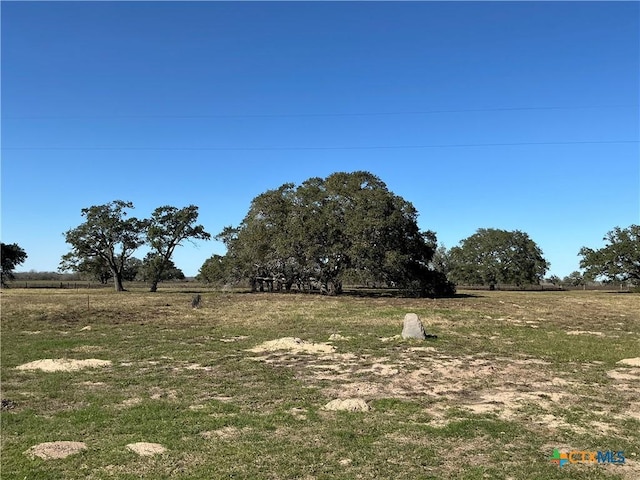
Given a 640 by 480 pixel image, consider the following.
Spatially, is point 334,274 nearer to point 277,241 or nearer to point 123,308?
point 277,241

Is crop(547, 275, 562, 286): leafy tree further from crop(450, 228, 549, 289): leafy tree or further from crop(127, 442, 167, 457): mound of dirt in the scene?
crop(127, 442, 167, 457): mound of dirt

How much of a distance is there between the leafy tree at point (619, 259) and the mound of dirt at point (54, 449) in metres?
60.4

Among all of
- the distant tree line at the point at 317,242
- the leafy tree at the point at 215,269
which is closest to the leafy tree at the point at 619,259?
the distant tree line at the point at 317,242

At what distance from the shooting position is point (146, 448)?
597 centimetres

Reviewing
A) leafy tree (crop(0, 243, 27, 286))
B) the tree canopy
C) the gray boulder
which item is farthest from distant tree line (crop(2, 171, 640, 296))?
the gray boulder

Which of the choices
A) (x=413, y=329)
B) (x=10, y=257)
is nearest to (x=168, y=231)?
(x=10, y=257)

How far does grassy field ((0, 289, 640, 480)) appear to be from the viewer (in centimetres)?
550

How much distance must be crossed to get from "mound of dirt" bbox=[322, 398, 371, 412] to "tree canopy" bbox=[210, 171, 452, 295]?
99.0 ft

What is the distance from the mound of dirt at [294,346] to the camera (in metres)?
13.4

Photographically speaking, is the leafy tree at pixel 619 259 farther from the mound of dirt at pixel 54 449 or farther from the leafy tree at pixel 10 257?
the leafy tree at pixel 10 257

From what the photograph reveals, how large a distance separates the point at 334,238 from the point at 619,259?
119 ft

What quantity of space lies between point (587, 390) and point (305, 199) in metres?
36.0

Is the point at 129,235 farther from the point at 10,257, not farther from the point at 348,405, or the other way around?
the point at 348,405

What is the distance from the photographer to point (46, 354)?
1311 centimetres
